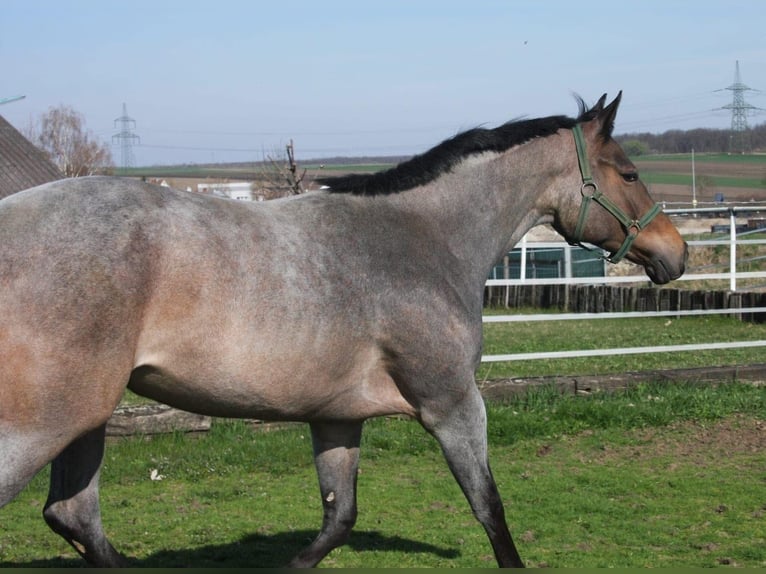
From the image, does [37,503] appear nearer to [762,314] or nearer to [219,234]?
[219,234]

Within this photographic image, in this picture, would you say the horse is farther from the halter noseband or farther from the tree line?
the tree line

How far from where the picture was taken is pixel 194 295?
12.2ft

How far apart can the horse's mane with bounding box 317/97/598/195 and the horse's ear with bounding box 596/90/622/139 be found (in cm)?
12

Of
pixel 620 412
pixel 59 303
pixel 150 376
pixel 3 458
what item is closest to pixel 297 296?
pixel 150 376

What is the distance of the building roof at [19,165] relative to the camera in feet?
89.7

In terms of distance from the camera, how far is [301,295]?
4016 mm

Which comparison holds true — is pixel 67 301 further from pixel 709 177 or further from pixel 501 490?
pixel 709 177

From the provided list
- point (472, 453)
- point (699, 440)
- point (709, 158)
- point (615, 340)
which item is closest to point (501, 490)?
point (472, 453)

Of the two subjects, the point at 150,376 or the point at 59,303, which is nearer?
the point at 59,303

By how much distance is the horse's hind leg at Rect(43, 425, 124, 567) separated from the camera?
4336 millimetres

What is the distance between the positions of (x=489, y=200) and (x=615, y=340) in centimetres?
853

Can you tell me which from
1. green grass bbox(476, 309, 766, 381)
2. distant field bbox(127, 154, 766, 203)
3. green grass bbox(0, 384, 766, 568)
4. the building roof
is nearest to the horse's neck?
green grass bbox(0, 384, 766, 568)

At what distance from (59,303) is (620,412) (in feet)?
19.0

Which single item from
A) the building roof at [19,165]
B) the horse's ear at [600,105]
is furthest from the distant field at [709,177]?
the horse's ear at [600,105]
